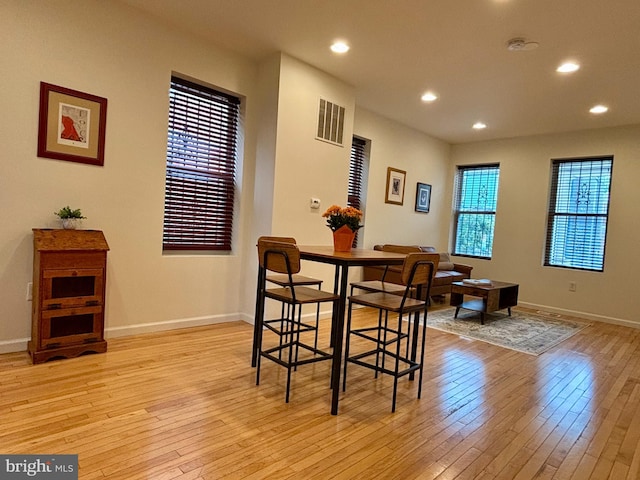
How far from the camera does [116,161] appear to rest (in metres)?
3.21

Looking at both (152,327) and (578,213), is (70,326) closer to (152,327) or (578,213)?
(152,327)

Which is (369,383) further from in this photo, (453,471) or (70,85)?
(70,85)

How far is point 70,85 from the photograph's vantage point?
2947 millimetres

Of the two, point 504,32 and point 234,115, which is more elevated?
point 504,32

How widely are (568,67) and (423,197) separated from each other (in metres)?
3.13

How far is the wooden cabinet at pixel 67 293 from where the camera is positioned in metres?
2.65

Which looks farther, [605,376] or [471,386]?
[605,376]

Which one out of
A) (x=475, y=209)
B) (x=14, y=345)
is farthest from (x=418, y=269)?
(x=475, y=209)

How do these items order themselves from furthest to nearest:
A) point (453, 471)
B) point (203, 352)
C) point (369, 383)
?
point (203, 352)
point (369, 383)
point (453, 471)

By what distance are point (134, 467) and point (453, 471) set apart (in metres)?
1.40

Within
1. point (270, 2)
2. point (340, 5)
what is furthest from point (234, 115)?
point (340, 5)

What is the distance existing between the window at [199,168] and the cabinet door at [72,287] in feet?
2.74

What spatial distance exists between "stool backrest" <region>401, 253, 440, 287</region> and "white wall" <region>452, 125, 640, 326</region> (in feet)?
14.5

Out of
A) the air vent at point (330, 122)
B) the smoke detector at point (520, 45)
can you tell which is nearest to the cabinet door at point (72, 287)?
the air vent at point (330, 122)
